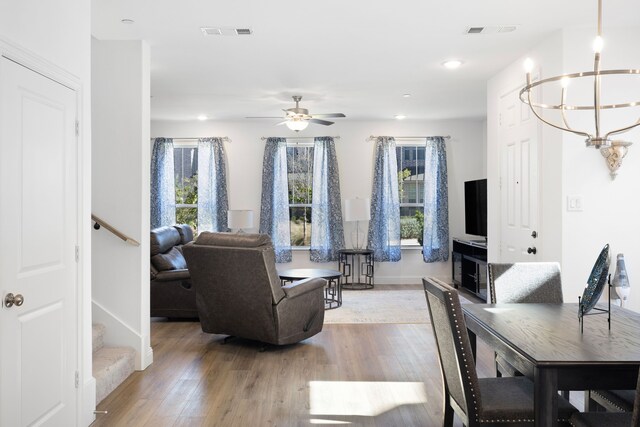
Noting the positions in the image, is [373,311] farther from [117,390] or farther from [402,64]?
[117,390]

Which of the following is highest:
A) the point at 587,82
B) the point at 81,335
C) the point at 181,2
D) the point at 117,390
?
the point at 181,2

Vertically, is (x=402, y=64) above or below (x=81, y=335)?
above

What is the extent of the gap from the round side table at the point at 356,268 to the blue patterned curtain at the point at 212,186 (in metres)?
2.02

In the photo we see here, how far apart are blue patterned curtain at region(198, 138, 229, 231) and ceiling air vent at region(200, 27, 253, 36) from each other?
4.68m

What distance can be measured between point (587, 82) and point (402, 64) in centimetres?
178

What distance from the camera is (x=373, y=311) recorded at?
682 cm

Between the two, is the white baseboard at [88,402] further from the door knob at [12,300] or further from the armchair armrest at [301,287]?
the armchair armrest at [301,287]

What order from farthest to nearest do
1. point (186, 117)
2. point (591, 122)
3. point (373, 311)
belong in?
1. point (186, 117)
2. point (373, 311)
3. point (591, 122)

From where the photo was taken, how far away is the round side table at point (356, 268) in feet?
28.6

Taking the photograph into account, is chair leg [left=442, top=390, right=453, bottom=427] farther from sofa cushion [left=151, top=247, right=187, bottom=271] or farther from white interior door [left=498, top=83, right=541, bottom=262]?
sofa cushion [left=151, top=247, right=187, bottom=271]

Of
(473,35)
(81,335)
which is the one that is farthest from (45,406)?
(473,35)

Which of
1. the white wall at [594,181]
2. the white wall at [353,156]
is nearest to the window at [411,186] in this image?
the white wall at [353,156]

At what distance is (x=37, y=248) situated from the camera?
8.95 ft

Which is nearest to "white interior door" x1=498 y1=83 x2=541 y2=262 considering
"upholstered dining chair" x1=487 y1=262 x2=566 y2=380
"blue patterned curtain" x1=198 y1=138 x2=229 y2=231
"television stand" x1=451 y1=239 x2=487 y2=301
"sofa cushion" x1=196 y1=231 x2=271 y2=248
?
"upholstered dining chair" x1=487 y1=262 x2=566 y2=380
